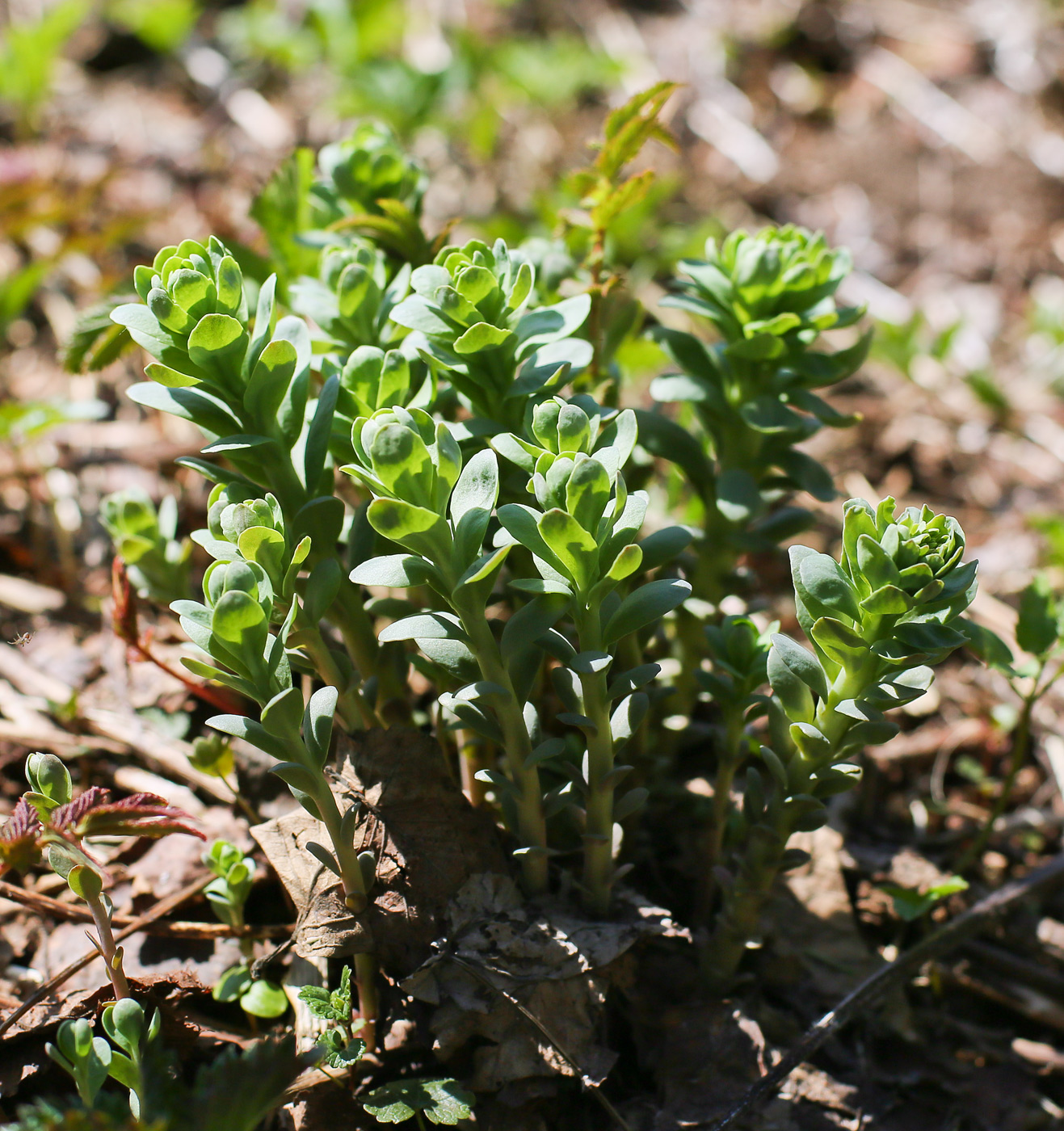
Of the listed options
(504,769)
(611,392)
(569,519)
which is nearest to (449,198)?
(611,392)

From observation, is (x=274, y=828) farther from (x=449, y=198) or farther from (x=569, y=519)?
(x=449, y=198)

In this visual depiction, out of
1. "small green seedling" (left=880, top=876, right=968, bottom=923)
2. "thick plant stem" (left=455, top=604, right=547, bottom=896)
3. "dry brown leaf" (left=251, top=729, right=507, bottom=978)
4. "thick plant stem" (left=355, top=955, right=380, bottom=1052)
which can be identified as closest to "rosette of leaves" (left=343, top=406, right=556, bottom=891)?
"thick plant stem" (left=455, top=604, right=547, bottom=896)

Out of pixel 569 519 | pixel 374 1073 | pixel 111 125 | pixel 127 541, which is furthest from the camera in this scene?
pixel 111 125

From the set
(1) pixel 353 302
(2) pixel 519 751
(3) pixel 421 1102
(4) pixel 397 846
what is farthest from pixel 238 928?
(1) pixel 353 302

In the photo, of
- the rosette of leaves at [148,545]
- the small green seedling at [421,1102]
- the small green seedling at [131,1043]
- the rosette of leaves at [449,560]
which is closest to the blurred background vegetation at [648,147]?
the rosette of leaves at [148,545]

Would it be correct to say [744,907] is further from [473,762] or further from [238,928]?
[238,928]

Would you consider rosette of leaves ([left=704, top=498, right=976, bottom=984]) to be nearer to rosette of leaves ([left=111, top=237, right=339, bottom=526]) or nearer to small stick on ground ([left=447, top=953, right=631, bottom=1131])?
small stick on ground ([left=447, top=953, right=631, bottom=1131])
